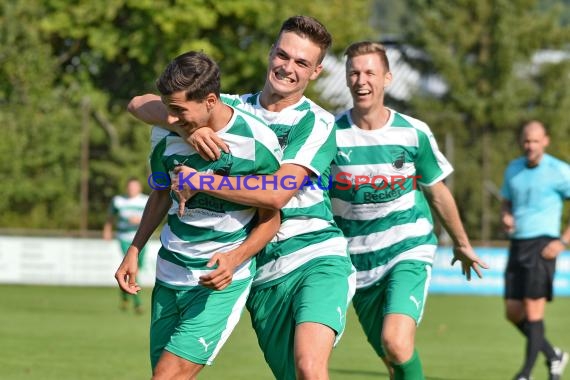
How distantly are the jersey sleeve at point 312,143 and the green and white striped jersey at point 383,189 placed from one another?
1.33m

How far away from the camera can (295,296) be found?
5.78 m

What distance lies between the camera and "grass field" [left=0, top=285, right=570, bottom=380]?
9867 mm

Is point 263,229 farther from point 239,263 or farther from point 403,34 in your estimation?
point 403,34

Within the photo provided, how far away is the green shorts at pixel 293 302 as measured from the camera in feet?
18.6

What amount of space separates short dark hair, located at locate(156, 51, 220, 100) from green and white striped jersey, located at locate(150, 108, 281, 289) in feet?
0.96

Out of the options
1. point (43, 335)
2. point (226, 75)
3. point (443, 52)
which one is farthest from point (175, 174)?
point (443, 52)

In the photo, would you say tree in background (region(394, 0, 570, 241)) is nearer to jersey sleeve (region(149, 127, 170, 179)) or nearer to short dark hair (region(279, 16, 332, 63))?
short dark hair (region(279, 16, 332, 63))

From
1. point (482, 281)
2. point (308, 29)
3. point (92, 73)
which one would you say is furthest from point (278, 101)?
point (92, 73)

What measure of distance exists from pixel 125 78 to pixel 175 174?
92.5 ft

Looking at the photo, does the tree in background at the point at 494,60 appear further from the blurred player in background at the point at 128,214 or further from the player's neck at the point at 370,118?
the player's neck at the point at 370,118

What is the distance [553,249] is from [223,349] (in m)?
3.63

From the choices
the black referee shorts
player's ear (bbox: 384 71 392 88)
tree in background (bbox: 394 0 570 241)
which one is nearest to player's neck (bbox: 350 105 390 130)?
player's ear (bbox: 384 71 392 88)

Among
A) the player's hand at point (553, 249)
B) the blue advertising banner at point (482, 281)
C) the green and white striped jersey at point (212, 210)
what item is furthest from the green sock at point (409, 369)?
the blue advertising banner at point (482, 281)

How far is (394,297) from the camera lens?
6.99 meters
